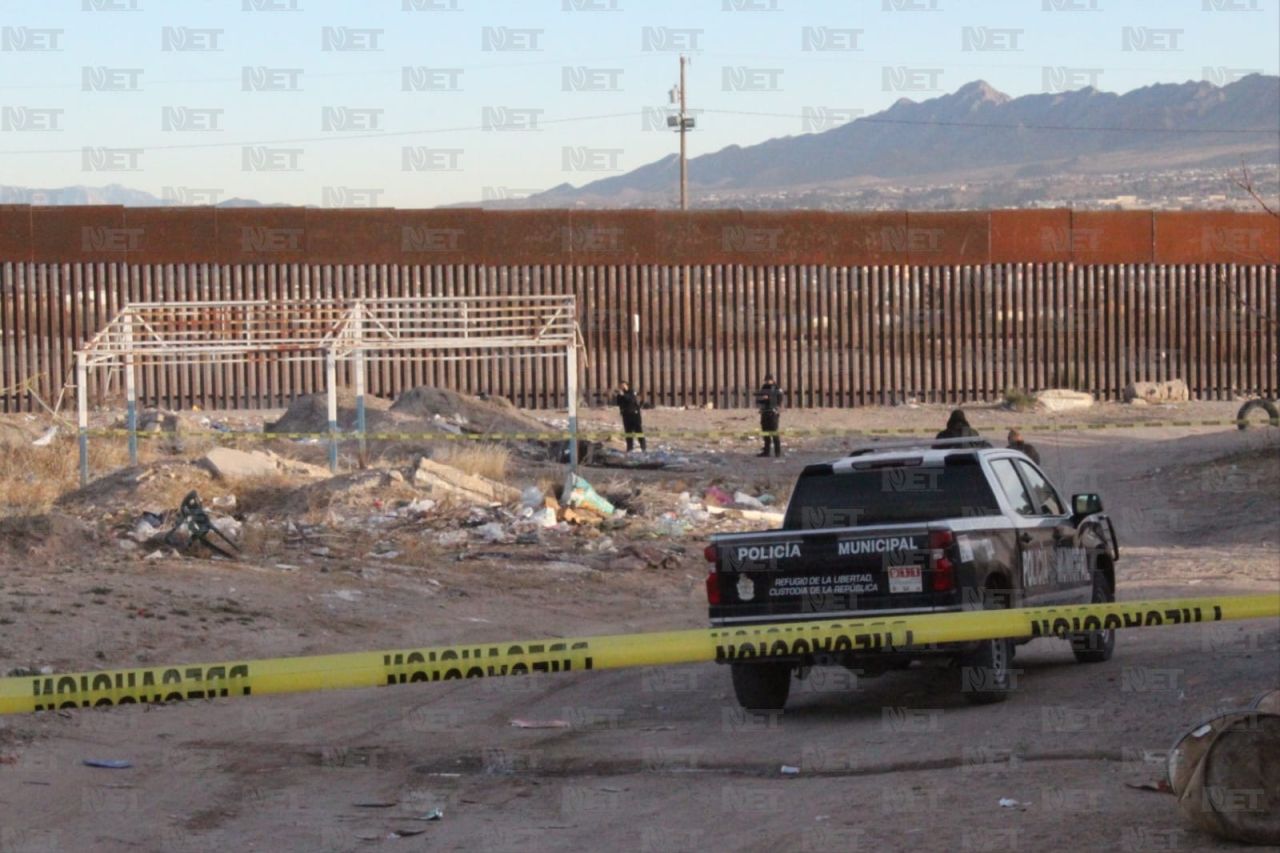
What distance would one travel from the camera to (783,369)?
142 feet

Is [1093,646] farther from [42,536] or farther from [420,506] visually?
[420,506]

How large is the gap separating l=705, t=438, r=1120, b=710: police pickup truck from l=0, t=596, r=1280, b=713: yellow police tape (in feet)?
8.41

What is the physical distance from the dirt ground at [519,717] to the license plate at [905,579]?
0.88 m

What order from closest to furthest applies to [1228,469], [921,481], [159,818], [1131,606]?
[1131,606]
[159,818]
[921,481]
[1228,469]

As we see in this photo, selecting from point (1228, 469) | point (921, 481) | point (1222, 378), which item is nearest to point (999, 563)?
point (921, 481)

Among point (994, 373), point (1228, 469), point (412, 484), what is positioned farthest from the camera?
point (994, 373)

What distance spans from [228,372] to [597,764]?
105 ft

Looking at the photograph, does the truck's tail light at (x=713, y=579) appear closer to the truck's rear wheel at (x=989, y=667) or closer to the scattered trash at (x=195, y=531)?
the truck's rear wheel at (x=989, y=667)

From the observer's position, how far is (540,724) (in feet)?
40.6

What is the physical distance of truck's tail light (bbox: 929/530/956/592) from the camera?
1157 cm

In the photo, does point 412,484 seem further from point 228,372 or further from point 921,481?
point 228,372

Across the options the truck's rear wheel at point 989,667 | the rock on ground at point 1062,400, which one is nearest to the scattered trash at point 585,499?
the truck's rear wheel at point 989,667

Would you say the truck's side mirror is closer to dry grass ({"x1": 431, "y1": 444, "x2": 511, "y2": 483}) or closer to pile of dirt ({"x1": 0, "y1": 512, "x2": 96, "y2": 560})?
pile of dirt ({"x1": 0, "y1": 512, "x2": 96, "y2": 560})

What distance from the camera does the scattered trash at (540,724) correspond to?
12289mm
